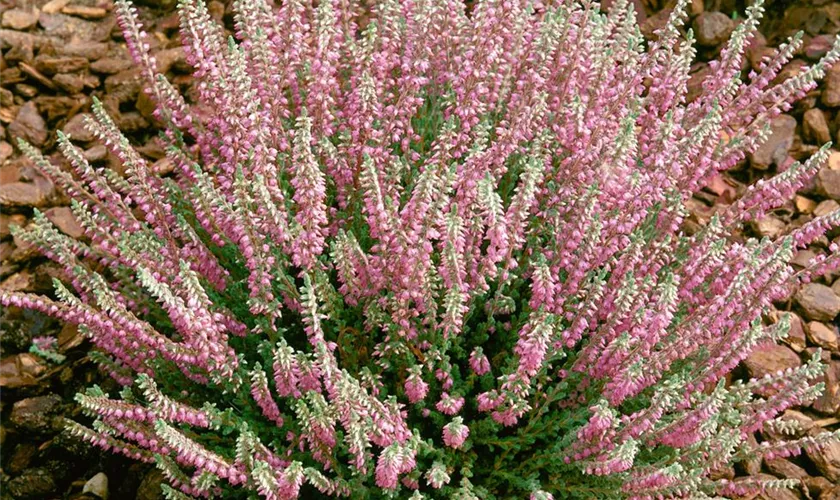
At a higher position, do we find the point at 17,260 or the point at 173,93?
the point at 173,93

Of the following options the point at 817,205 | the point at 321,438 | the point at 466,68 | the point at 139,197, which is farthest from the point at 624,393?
the point at 817,205

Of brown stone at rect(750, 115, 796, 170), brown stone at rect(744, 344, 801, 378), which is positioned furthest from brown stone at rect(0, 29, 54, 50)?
brown stone at rect(744, 344, 801, 378)

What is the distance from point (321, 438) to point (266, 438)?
495mm

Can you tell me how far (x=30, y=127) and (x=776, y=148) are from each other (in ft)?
14.0

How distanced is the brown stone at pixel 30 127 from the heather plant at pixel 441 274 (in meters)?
1.87

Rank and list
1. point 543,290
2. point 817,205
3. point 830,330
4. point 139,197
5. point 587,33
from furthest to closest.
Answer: point 817,205 → point 830,330 → point 587,33 → point 139,197 → point 543,290

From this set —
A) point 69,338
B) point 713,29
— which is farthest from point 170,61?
point 713,29

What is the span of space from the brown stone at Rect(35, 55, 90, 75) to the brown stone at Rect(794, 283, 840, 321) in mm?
4269

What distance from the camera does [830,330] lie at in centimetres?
426

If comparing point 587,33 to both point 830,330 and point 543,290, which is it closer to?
point 543,290

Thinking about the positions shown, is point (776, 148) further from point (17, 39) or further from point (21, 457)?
point (17, 39)

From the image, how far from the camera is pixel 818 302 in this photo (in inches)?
169

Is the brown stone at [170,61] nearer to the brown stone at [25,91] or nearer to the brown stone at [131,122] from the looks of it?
the brown stone at [131,122]

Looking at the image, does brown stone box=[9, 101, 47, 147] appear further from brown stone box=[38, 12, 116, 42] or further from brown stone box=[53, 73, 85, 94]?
brown stone box=[38, 12, 116, 42]
